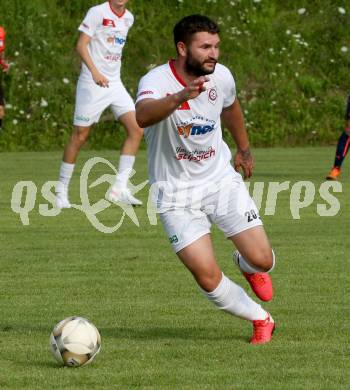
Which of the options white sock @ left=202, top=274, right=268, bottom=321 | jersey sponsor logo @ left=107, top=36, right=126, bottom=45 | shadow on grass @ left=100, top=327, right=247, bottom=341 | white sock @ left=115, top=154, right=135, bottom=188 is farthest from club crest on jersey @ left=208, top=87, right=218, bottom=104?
jersey sponsor logo @ left=107, top=36, right=126, bottom=45

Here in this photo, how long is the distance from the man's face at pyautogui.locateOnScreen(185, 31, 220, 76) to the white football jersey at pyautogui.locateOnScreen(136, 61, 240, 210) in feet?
0.65

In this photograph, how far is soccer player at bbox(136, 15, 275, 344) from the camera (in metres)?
6.66

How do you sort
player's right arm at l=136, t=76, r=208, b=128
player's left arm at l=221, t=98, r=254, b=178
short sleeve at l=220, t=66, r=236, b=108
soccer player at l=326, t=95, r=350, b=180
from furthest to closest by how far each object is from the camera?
soccer player at l=326, t=95, r=350, b=180, player's left arm at l=221, t=98, r=254, b=178, short sleeve at l=220, t=66, r=236, b=108, player's right arm at l=136, t=76, r=208, b=128

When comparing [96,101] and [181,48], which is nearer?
[181,48]

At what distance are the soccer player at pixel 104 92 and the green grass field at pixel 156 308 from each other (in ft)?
1.89

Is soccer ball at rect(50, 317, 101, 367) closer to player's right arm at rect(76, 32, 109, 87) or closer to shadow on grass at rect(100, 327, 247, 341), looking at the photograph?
shadow on grass at rect(100, 327, 247, 341)

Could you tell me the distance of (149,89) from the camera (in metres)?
6.68

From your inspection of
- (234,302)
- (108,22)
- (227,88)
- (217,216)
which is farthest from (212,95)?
(108,22)

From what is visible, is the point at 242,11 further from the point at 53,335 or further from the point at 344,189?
the point at 53,335

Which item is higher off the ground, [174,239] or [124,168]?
[174,239]

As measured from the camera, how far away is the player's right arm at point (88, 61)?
12820 mm

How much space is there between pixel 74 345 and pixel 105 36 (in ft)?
26.2

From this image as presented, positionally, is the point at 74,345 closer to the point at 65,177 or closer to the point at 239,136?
the point at 239,136

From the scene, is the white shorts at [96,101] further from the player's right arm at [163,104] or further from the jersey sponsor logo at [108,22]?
the player's right arm at [163,104]
